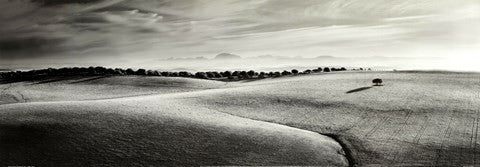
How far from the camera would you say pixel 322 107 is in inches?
324

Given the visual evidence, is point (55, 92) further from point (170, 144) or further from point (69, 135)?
point (170, 144)

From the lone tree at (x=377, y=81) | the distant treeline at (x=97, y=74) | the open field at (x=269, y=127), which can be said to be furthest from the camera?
the distant treeline at (x=97, y=74)

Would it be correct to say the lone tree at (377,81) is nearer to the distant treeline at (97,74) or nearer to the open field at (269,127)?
the open field at (269,127)

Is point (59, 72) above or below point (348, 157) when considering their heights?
above

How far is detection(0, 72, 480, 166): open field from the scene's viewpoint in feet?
16.5

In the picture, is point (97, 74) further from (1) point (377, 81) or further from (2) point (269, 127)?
(2) point (269, 127)

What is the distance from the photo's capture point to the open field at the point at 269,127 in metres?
5.04

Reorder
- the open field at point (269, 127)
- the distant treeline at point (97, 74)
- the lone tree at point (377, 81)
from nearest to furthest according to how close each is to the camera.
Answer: the open field at point (269, 127)
the lone tree at point (377, 81)
the distant treeline at point (97, 74)

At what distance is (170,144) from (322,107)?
3.84 metres

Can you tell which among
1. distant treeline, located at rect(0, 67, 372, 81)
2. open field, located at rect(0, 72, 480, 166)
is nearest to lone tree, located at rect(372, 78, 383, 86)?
open field, located at rect(0, 72, 480, 166)

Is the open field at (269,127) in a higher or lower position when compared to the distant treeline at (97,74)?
lower

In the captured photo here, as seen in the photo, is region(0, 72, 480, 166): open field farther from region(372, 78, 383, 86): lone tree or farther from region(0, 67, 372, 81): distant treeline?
region(0, 67, 372, 81): distant treeline

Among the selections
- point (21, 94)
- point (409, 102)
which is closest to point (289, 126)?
point (409, 102)

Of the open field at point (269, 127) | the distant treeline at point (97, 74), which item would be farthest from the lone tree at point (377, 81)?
the distant treeline at point (97, 74)
